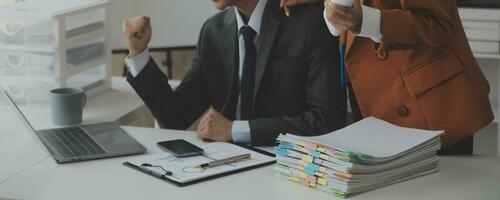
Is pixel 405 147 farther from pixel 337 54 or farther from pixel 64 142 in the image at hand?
pixel 64 142

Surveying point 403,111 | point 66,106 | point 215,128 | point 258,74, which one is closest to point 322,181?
point 403,111

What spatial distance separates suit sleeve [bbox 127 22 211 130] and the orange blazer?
64cm

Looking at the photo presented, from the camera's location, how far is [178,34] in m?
3.44

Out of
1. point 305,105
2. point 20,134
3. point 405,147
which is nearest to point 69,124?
point 20,134

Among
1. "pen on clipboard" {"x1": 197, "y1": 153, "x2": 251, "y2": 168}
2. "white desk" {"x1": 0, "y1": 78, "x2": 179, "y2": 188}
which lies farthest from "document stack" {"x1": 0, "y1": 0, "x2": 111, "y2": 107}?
"pen on clipboard" {"x1": 197, "y1": 153, "x2": 251, "y2": 168}

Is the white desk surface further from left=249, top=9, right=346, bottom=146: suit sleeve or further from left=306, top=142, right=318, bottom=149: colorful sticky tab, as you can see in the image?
left=249, top=9, right=346, bottom=146: suit sleeve

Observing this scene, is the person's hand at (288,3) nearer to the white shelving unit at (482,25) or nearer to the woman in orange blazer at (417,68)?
the woman in orange blazer at (417,68)

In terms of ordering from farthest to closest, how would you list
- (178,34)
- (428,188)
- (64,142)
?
1. (178,34)
2. (64,142)
3. (428,188)

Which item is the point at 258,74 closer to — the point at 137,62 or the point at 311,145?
the point at 137,62

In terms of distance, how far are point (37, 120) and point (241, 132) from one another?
699mm

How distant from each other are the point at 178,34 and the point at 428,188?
2.05 metres

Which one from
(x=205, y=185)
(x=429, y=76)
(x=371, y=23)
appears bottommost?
(x=205, y=185)

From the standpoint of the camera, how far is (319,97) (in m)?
2.02

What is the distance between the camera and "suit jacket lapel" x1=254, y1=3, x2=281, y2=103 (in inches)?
82.3
